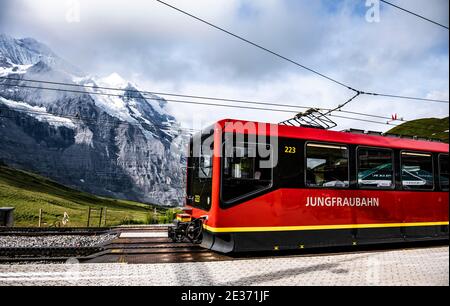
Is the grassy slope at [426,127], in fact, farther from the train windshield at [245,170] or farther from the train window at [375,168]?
the train windshield at [245,170]

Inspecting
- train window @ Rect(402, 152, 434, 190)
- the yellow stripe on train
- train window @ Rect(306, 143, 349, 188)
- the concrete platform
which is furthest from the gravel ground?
train window @ Rect(402, 152, 434, 190)

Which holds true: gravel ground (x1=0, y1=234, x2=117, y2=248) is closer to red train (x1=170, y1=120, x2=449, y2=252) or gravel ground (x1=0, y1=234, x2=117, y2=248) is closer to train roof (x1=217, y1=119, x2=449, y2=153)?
red train (x1=170, y1=120, x2=449, y2=252)

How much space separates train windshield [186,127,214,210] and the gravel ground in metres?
Result: 3.66

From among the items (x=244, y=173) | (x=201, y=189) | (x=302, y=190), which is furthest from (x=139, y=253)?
(x=302, y=190)

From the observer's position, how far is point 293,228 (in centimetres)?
876

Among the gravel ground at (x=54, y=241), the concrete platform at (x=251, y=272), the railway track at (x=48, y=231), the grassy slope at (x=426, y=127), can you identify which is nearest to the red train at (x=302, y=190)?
the concrete platform at (x=251, y=272)

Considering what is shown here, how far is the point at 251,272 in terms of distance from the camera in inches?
276

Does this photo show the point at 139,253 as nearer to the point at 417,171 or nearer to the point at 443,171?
the point at 417,171

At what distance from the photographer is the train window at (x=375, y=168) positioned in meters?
9.78

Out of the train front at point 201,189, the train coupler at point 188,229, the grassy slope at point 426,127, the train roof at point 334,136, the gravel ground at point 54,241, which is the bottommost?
the gravel ground at point 54,241

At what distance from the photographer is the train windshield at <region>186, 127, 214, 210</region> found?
8875mm

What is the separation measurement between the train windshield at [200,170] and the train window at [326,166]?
2.67 metres
